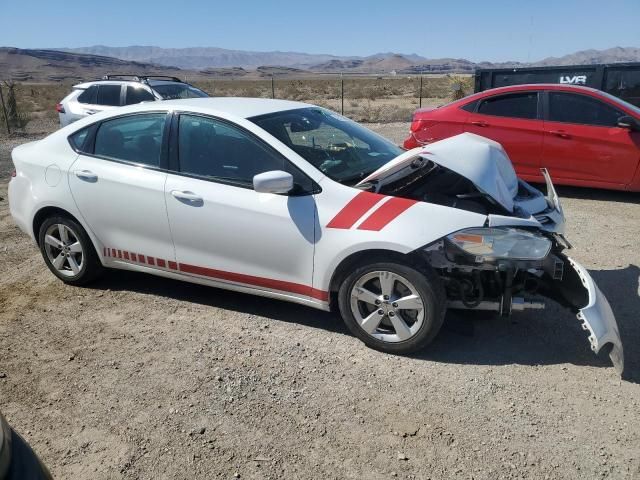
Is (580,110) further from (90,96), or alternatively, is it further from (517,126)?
(90,96)

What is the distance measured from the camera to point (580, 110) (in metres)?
7.75

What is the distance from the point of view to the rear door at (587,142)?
7383mm

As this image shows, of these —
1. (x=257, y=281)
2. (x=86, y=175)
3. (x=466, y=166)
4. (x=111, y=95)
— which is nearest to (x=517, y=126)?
(x=466, y=166)

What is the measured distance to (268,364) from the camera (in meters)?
3.70

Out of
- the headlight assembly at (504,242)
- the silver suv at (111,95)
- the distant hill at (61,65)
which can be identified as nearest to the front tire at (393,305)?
the headlight assembly at (504,242)

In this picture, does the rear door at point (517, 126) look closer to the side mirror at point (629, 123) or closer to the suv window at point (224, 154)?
the side mirror at point (629, 123)

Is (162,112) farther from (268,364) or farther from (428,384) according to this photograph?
(428,384)

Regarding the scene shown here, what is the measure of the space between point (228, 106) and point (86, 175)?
1.32 meters

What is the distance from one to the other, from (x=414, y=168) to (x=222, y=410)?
81.2 inches

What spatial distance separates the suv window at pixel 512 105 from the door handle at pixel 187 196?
5.70m

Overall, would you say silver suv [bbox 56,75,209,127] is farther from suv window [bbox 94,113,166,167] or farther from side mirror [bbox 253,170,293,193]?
side mirror [bbox 253,170,293,193]

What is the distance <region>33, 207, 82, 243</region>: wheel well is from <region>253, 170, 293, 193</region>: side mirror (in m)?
1.97

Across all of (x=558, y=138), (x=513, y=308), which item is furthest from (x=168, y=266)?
(x=558, y=138)

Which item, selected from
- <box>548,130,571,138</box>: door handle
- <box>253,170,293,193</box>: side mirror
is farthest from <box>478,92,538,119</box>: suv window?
<box>253,170,293,193</box>: side mirror
